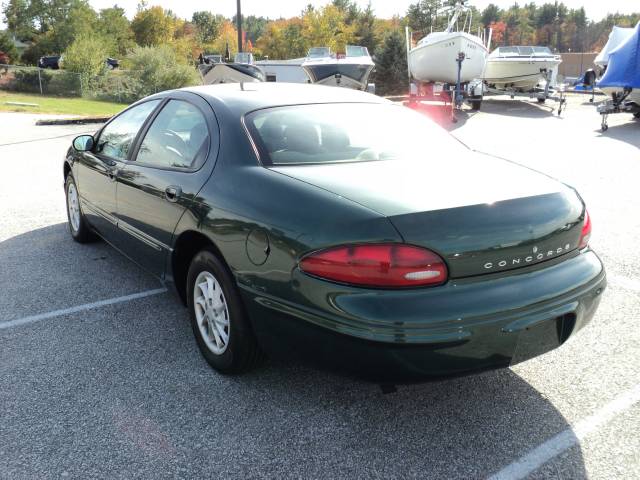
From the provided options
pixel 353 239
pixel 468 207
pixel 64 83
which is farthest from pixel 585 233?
pixel 64 83

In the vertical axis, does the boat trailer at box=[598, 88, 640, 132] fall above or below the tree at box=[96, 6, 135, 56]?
below

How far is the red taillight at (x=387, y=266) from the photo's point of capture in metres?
2.38

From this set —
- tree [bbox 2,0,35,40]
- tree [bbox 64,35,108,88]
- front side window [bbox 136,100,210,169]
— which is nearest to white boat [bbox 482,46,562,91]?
front side window [bbox 136,100,210,169]

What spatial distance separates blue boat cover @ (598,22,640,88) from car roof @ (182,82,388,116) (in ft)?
40.6

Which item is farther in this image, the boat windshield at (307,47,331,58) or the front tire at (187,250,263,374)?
the boat windshield at (307,47,331,58)

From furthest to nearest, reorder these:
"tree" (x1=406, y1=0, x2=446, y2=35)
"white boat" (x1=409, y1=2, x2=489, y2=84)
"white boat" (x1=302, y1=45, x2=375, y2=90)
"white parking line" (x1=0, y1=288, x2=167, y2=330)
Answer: "tree" (x1=406, y1=0, x2=446, y2=35)
"white boat" (x1=302, y1=45, x2=375, y2=90)
"white boat" (x1=409, y1=2, x2=489, y2=84)
"white parking line" (x1=0, y1=288, x2=167, y2=330)

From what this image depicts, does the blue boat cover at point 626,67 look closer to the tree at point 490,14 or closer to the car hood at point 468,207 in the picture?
the car hood at point 468,207

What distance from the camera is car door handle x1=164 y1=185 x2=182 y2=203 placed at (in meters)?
3.39

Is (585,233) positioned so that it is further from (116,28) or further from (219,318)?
(116,28)

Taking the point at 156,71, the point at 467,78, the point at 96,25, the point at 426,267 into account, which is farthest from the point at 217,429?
the point at 96,25

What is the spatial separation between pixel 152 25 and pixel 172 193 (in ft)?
214

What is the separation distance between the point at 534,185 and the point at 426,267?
866 millimetres

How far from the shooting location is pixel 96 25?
192ft

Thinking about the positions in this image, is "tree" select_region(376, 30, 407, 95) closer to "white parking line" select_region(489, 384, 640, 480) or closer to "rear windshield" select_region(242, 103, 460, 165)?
"rear windshield" select_region(242, 103, 460, 165)
